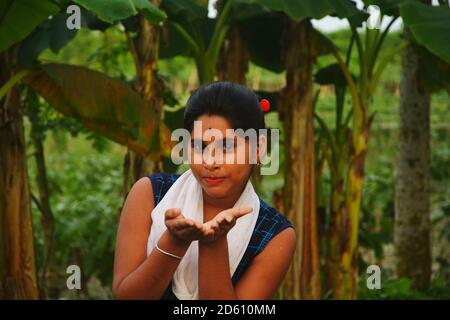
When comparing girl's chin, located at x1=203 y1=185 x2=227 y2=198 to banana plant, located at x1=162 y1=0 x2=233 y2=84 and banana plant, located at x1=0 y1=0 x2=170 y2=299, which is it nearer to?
banana plant, located at x1=0 y1=0 x2=170 y2=299

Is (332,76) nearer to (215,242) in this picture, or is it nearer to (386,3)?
(386,3)

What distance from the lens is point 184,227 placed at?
52.2 inches

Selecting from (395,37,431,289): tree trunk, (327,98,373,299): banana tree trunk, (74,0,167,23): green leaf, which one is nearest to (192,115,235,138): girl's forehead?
(74,0,167,23): green leaf

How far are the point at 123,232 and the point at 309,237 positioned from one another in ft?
10.0

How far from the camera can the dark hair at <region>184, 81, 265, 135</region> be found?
1.50 meters

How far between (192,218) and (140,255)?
0.40 ft

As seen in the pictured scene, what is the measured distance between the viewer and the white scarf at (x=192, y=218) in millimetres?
1503

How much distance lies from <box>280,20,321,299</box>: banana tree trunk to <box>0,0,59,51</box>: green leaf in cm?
159

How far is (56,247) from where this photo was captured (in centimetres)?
621

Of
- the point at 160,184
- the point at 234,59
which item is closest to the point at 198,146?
the point at 160,184

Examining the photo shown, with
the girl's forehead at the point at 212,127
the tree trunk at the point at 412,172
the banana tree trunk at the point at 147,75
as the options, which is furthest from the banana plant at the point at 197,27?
the girl's forehead at the point at 212,127

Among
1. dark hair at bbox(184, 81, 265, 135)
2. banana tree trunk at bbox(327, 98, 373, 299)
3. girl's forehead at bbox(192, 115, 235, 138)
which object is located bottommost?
banana tree trunk at bbox(327, 98, 373, 299)
